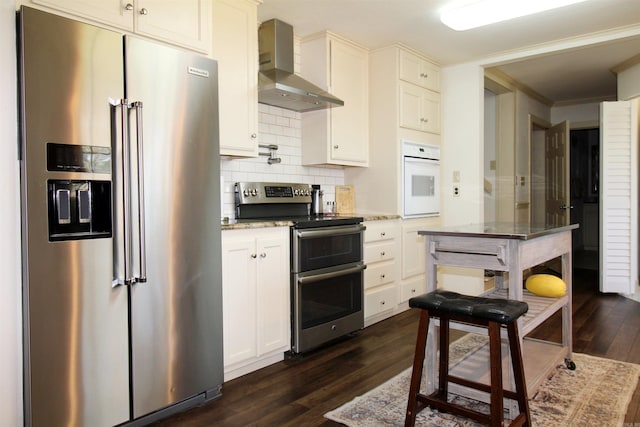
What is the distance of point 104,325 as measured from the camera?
195cm

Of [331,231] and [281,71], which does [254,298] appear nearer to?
[331,231]

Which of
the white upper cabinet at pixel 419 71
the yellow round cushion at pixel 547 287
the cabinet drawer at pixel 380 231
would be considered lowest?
the yellow round cushion at pixel 547 287

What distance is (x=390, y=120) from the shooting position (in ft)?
13.5

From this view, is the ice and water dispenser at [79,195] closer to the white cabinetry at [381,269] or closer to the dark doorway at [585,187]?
the white cabinetry at [381,269]

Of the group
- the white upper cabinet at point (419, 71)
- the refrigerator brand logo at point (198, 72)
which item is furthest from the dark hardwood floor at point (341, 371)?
the white upper cabinet at point (419, 71)

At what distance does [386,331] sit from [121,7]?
2.88 m

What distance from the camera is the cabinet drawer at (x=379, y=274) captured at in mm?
3689

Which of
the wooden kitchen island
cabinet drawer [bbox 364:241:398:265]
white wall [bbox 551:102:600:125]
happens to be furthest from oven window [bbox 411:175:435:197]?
white wall [bbox 551:102:600:125]

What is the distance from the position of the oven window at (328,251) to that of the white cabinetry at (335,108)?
2.66 feet

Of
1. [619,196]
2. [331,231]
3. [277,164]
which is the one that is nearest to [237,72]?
[277,164]

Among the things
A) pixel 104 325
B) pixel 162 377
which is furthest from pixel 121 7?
pixel 162 377

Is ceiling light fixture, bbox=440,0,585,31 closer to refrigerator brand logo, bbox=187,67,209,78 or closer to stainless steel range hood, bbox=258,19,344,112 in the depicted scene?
stainless steel range hood, bbox=258,19,344,112

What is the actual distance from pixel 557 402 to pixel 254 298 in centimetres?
175

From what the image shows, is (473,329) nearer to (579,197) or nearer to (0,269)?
(0,269)
